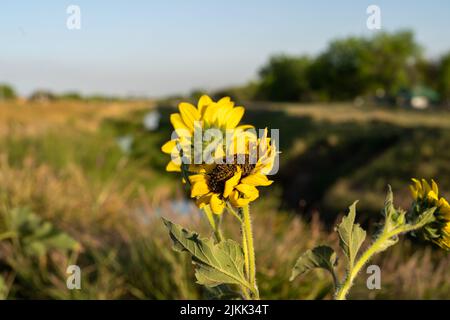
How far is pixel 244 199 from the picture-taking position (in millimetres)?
995

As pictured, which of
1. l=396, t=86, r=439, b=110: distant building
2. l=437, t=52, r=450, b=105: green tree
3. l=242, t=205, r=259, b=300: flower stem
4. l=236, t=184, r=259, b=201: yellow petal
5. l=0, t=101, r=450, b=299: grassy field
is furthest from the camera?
l=437, t=52, r=450, b=105: green tree

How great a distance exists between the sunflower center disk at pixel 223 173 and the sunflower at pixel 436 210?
402 millimetres

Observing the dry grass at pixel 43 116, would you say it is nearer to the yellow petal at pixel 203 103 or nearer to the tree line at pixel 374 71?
the yellow petal at pixel 203 103

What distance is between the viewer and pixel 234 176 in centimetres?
100

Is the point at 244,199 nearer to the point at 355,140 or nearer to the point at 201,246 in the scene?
the point at 201,246

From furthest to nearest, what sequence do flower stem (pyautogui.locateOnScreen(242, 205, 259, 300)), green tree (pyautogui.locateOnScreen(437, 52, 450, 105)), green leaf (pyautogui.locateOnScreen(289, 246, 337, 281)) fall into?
green tree (pyautogui.locateOnScreen(437, 52, 450, 105)), green leaf (pyautogui.locateOnScreen(289, 246, 337, 281)), flower stem (pyautogui.locateOnScreen(242, 205, 259, 300))

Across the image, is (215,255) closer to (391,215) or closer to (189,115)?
(189,115)

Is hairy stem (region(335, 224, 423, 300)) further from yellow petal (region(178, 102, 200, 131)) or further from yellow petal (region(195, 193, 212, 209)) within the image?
yellow petal (region(178, 102, 200, 131))

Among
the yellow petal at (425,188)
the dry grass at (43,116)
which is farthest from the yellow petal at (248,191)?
the dry grass at (43,116)

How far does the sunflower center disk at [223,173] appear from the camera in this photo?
103 cm

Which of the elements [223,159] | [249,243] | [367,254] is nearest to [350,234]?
[367,254]

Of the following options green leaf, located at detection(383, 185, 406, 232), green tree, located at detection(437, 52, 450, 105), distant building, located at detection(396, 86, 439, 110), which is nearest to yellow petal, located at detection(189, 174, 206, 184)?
green leaf, located at detection(383, 185, 406, 232)

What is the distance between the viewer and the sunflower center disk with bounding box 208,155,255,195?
40.7 inches
